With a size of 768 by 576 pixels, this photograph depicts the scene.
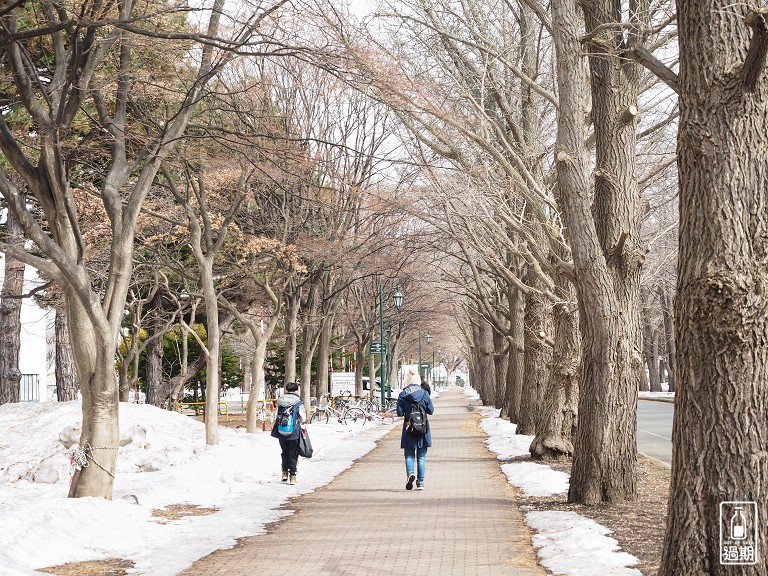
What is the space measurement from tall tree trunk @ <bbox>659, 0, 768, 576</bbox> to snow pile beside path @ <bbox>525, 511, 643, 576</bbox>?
127 centimetres

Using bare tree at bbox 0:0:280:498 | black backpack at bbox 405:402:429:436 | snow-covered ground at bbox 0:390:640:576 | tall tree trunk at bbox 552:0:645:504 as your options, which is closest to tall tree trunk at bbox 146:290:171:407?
snow-covered ground at bbox 0:390:640:576

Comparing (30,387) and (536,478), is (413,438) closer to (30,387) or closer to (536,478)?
(536,478)

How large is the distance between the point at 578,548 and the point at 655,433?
60.4 ft

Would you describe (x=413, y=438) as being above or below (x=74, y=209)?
below

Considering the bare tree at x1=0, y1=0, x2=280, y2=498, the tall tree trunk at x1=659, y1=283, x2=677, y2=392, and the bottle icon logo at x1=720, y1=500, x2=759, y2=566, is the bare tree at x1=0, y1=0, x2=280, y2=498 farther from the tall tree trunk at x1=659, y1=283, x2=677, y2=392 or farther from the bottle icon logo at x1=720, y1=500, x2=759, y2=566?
the tall tree trunk at x1=659, y1=283, x2=677, y2=392

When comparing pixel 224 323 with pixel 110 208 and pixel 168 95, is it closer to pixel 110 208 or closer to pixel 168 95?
pixel 168 95

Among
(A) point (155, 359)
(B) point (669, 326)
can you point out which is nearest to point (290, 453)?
(A) point (155, 359)

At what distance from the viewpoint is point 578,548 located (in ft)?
27.1

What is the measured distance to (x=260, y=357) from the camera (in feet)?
83.7

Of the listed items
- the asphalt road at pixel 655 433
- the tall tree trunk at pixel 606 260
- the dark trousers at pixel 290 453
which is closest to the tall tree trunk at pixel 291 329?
the asphalt road at pixel 655 433

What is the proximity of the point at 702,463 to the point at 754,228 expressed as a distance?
155 centimetres

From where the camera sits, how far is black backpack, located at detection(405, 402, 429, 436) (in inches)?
541

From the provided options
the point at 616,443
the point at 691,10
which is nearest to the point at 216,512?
the point at 616,443

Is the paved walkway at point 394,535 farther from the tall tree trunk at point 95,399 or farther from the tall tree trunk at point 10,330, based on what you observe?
the tall tree trunk at point 10,330
